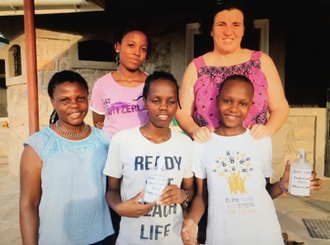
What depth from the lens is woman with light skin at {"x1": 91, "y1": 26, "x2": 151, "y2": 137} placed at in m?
2.11

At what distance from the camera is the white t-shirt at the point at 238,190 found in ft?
5.00

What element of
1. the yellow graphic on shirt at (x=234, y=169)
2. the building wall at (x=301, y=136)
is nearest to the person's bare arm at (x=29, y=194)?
the yellow graphic on shirt at (x=234, y=169)

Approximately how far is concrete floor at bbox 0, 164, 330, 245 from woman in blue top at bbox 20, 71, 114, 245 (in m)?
2.24

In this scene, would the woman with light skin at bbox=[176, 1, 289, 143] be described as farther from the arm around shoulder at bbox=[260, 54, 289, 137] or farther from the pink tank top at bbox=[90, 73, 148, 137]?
the pink tank top at bbox=[90, 73, 148, 137]

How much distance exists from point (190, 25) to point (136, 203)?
4480 millimetres

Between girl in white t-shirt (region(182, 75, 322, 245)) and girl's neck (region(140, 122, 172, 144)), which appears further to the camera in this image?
girl's neck (region(140, 122, 172, 144))

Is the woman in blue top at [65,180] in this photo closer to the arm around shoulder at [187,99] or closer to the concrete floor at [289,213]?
the arm around shoulder at [187,99]

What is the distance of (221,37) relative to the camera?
188cm

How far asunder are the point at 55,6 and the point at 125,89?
3.31 metres

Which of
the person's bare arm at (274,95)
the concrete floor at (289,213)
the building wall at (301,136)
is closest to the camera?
the person's bare arm at (274,95)

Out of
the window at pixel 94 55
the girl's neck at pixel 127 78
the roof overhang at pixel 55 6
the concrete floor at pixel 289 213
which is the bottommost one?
the concrete floor at pixel 289 213

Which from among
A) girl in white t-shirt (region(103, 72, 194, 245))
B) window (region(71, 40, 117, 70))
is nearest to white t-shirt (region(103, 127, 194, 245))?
girl in white t-shirt (region(103, 72, 194, 245))

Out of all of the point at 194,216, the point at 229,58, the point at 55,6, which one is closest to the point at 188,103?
the point at 229,58

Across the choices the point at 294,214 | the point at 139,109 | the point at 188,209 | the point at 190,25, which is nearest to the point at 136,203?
the point at 188,209
